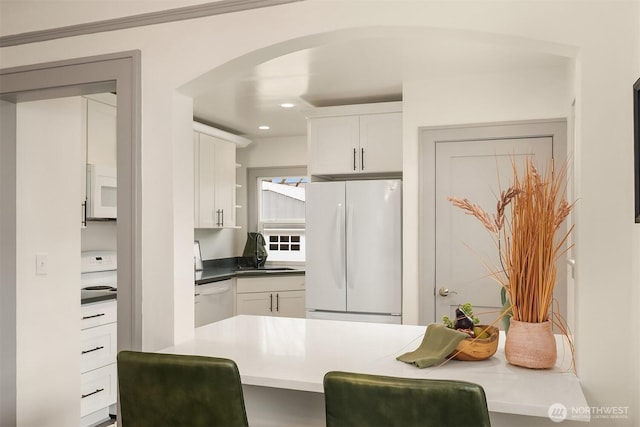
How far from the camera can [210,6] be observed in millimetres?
2139

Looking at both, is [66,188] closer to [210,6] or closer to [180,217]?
[180,217]

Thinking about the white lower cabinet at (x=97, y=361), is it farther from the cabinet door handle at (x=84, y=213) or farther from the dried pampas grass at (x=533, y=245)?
the dried pampas grass at (x=533, y=245)

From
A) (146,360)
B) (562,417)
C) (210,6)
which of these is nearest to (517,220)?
(562,417)

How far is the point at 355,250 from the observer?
4.10 metres

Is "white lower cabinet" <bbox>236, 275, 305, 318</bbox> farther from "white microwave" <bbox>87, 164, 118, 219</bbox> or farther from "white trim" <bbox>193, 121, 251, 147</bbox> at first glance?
"white microwave" <bbox>87, 164, 118, 219</bbox>

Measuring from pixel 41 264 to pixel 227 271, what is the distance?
8.41ft

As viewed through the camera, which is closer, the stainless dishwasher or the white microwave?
the white microwave

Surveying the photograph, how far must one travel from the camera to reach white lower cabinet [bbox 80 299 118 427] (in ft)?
11.6

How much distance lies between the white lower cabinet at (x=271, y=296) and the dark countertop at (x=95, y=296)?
5.13ft

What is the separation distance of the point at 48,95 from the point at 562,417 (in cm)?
244

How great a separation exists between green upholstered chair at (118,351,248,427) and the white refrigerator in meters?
2.61

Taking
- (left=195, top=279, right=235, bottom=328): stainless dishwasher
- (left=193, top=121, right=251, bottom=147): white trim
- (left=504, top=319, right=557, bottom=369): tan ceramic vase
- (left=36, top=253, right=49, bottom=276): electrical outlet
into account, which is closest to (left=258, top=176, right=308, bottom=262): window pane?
(left=193, top=121, right=251, bottom=147): white trim

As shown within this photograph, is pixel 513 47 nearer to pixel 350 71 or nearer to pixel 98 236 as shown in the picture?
pixel 350 71

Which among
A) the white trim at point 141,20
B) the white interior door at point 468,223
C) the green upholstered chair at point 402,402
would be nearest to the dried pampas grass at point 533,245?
the green upholstered chair at point 402,402
